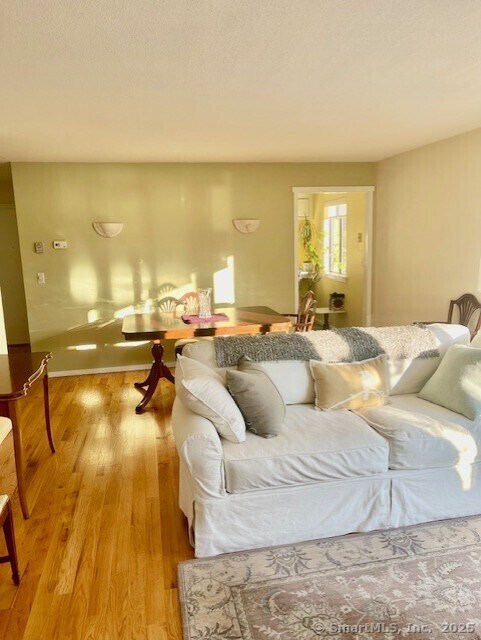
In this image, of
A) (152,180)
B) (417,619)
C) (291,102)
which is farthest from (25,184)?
(417,619)

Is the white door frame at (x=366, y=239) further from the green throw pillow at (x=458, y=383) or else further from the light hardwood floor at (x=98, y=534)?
the green throw pillow at (x=458, y=383)

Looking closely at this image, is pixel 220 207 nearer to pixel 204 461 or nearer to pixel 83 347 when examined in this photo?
pixel 83 347

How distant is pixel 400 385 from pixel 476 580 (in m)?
1.22

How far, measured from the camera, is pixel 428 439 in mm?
2334

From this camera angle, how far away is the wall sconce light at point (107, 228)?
5.11 m

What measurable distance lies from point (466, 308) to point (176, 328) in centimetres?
266

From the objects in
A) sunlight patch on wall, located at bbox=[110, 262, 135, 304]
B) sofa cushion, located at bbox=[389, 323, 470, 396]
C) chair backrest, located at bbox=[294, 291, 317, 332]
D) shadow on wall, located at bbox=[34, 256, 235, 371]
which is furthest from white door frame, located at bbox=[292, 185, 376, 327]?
sofa cushion, located at bbox=[389, 323, 470, 396]

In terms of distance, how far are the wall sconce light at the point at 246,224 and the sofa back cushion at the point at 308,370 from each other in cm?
283

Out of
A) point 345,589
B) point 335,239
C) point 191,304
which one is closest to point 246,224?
point 191,304

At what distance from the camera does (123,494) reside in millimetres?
2752

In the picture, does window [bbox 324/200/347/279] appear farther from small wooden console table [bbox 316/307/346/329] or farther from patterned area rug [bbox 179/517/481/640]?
patterned area rug [bbox 179/517/481/640]

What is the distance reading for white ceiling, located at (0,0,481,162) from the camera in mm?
1856

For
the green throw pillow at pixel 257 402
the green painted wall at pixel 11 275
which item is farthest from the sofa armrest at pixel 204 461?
the green painted wall at pixel 11 275

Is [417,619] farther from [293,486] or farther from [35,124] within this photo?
[35,124]
